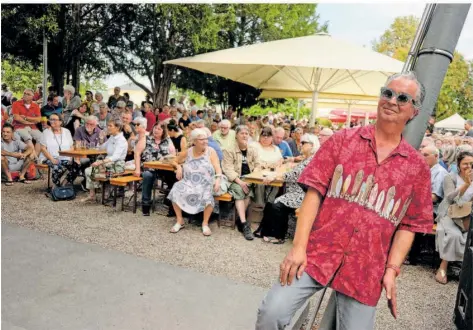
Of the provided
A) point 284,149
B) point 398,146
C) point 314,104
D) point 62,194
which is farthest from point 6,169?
point 398,146

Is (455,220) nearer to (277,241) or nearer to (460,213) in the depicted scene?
(460,213)

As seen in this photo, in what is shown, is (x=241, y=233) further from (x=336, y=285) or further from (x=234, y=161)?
(x=336, y=285)

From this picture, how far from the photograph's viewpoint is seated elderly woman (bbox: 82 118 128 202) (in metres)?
7.09

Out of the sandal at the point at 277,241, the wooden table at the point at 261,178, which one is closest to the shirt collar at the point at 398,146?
the wooden table at the point at 261,178

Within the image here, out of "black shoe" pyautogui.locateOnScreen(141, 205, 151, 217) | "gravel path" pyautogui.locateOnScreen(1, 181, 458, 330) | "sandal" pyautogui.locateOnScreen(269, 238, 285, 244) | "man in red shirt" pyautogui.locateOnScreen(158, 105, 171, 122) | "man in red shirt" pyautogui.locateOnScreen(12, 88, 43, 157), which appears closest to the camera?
"gravel path" pyautogui.locateOnScreen(1, 181, 458, 330)

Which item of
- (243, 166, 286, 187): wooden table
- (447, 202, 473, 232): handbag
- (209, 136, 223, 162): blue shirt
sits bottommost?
Answer: (243, 166, 286, 187): wooden table

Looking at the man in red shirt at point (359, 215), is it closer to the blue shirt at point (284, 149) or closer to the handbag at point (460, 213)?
→ the handbag at point (460, 213)

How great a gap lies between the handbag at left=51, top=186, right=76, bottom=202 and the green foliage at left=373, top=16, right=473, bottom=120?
32825 mm

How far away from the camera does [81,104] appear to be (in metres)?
11.1

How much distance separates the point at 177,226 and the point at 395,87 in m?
4.58

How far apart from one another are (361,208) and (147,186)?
536 cm

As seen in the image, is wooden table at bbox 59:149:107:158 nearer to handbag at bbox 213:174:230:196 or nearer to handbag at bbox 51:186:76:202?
handbag at bbox 51:186:76:202

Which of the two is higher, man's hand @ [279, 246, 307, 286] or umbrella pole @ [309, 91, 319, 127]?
umbrella pole @ [309, 91, 319, 127]

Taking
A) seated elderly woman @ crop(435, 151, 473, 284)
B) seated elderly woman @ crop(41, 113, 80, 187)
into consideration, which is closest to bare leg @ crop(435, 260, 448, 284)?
seated elderly woman @ crop(435, 151, 473, 284)
